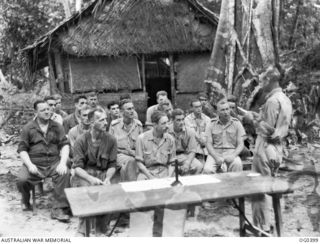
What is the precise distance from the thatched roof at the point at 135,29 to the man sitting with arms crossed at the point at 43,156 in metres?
3.96

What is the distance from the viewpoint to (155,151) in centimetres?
549

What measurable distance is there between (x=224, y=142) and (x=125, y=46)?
4.37 metres

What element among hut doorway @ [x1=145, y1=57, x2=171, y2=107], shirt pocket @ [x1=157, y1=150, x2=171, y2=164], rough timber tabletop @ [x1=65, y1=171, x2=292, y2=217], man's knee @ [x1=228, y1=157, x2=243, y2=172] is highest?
hut doorway @ [x1=145, y1=57, x2=171, y2=107]

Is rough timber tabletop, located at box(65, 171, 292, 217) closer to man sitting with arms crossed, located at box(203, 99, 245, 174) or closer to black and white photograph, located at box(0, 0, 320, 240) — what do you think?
black and white photograph, located at box(0, 0, 320, 240)

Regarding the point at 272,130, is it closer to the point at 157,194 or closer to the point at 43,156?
the point at 157,194

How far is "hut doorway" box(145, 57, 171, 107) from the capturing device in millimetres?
12344

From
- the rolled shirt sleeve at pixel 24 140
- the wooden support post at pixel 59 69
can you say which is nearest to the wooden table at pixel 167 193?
the rolled shirt sleeve at pixel 24 140

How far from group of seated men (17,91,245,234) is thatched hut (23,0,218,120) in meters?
3.49

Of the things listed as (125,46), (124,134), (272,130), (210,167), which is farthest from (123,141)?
(125,46)

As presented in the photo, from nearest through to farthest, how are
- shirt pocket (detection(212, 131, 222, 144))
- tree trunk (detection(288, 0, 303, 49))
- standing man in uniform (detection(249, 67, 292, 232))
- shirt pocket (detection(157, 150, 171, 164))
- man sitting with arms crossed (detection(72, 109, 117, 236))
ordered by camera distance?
standing man in uniform (detection(249, 67, 292, 232)) → man sitting with arms crossed (detection(72, 109, 117, 236)) → shirt pocket (detection(157, 150, 171, 164)) → shirt pocket (detection(212, 131, 222, 144)) → tree trunk (detection(288, 0, 303, 49))

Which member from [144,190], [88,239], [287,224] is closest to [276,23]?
[287,224]

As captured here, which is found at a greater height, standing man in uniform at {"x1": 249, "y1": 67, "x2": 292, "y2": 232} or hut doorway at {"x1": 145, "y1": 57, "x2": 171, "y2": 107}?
hut doorway at {"x1": 145, "y1": 57, "x2": 171, "y2": 107}

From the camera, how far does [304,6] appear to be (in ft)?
39.5

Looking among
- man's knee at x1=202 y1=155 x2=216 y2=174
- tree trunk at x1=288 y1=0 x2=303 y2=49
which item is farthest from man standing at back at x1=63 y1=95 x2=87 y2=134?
tree trunk at x1=288 y1=0 x2=303 y2=49
